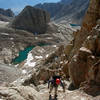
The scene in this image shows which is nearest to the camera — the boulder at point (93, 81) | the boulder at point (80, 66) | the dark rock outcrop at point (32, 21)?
the boulder at point (93, 81)

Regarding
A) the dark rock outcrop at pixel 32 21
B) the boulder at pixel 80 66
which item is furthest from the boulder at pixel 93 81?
the dark rock outcrop at pixel 32 21

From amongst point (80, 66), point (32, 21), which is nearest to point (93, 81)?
point (80, 66)

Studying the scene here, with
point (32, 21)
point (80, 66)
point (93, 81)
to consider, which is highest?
point (32, 21)

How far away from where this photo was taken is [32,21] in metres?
146

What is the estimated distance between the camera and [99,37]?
15297 millimetres

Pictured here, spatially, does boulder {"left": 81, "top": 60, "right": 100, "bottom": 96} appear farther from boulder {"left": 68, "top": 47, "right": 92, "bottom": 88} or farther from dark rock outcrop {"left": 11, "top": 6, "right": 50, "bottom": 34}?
dark rock outcrop {"left": 11, "top": 6, "right": 50, "bottom": 34}

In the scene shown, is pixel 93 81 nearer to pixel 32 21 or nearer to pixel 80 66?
pixel 80 66

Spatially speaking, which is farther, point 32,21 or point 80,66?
point 32,21

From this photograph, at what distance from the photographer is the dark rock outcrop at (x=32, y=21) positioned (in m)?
143

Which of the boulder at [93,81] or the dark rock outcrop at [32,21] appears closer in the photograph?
the boulder at [93,81]

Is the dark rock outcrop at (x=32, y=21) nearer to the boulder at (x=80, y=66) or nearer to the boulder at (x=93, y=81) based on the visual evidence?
the boulder at (x=80, y=66)

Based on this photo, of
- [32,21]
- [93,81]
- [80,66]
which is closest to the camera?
[93,81]

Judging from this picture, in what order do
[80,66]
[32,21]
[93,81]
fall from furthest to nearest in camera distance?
[32,21] → [80,66] → [93,81]

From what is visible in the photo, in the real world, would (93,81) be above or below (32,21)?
below
